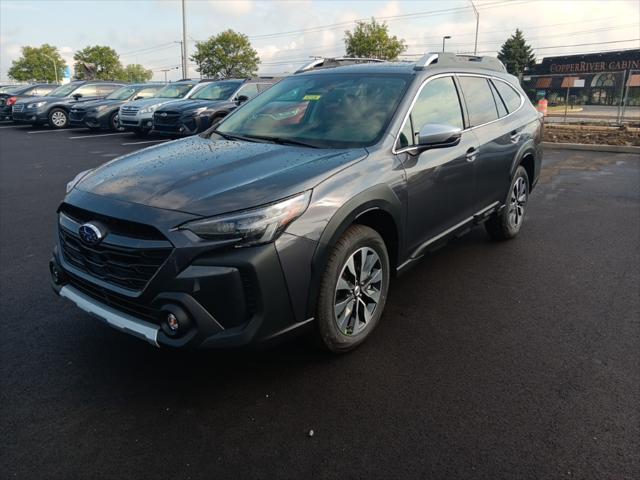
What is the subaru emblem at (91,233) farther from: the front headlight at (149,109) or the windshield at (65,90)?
the windshield at (65,90)

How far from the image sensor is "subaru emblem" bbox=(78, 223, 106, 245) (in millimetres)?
2742

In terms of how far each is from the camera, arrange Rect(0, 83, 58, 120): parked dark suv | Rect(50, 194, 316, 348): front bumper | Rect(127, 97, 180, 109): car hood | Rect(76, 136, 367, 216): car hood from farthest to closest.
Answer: Rect(0, 83, 58, 120): parked dark suv
Rect(127, 97, 180, 109): car hood
Rect(76, 136, 367, 216): car hood
Rect(50, 194, 316, 348): front bumper

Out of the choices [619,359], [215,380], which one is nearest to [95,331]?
[215,380]

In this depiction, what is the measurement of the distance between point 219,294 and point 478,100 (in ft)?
10.8

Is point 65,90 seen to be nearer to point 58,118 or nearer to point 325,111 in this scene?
point 58,118

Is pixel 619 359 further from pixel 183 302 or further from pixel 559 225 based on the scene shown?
pixel 559 225

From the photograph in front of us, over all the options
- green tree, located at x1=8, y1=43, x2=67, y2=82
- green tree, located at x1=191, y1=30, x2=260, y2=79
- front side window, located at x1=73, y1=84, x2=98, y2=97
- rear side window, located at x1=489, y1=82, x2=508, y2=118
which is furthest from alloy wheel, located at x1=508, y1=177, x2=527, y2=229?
green tree, located at x1=8, y1=43, x2=67, y2=82

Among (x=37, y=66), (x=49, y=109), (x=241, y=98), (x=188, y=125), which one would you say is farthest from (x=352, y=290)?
(x=37, y=66)

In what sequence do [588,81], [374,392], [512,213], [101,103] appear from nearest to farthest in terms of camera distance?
[374,392] → [512,213] → [101,103] → [588,81]

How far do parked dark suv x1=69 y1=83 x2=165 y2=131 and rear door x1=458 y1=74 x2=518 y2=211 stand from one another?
15837 millimetres

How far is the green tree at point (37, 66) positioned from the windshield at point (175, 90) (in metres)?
95.0

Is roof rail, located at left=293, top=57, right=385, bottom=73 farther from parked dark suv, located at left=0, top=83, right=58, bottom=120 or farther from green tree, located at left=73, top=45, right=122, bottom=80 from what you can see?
green tree, located at left=73, top=45, right=122, bottom=80

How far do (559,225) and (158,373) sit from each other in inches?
201

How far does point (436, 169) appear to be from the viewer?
3.81 meters
